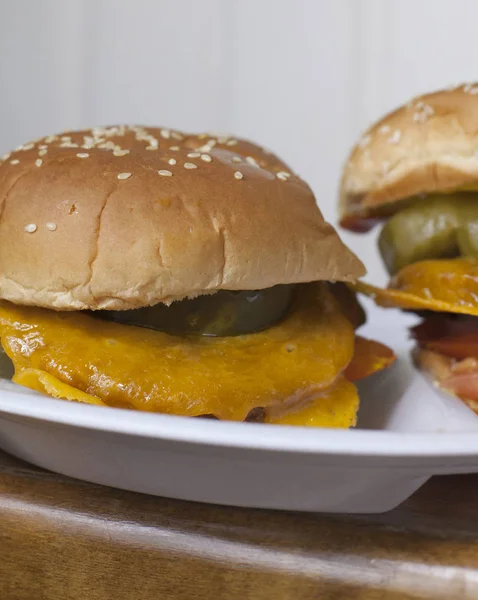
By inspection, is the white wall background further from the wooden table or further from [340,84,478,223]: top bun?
the wooden table

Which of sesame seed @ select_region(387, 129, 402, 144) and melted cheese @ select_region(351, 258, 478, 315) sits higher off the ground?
sesame seed @ select_region(387, 129, 402, 144)

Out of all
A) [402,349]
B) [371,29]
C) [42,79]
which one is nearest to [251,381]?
[402,349]

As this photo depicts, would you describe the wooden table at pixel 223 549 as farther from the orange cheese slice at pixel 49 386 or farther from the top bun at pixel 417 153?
the top bun at pixel 417 153

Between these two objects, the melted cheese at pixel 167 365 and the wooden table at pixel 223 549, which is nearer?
the wooden table at pixel 223 549

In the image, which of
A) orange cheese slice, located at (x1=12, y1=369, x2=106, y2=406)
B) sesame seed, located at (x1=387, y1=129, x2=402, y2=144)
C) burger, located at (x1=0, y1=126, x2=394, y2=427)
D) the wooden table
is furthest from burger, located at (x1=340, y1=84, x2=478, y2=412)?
orange cheese slice, located at (x1=12, y1=369, x2=106, y2=406)

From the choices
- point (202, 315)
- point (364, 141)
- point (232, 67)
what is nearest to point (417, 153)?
point (364, 141)

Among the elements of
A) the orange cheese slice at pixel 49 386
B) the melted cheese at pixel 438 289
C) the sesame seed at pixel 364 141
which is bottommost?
the orange cheese slice at pixel 49 386

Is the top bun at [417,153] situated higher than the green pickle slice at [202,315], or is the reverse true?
the top bun at [417,153]

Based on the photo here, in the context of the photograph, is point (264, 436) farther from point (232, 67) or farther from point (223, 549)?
point (232, 67)

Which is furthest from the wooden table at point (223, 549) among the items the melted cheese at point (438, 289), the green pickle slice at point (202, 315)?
the melted cheese at point (438, 289)
